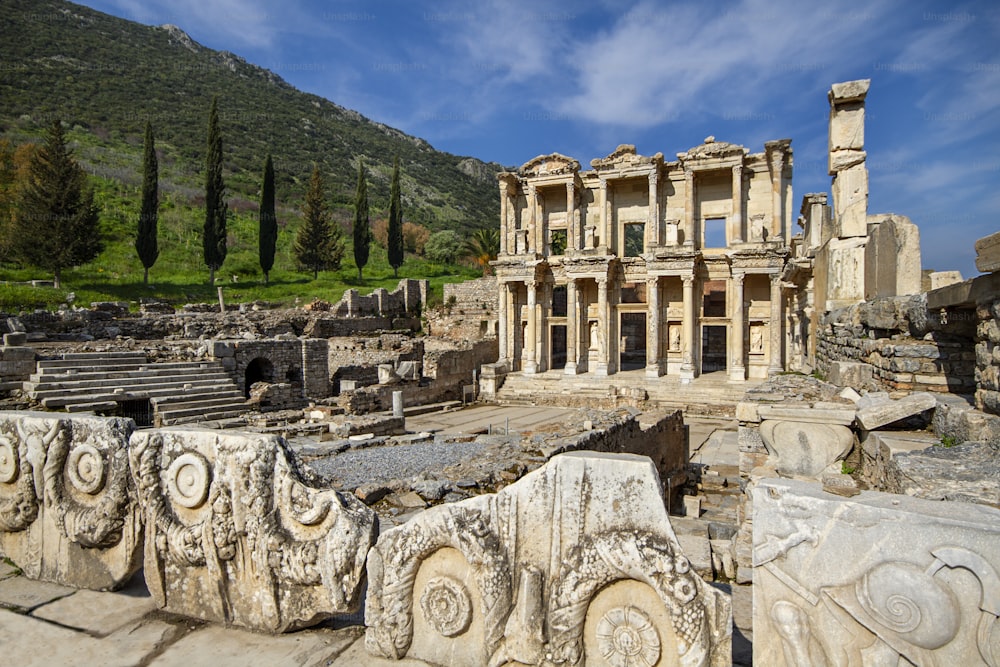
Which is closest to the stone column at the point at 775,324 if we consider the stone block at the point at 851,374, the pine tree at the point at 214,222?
the stone block at the point at 851,374

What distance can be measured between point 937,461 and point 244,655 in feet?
16.6

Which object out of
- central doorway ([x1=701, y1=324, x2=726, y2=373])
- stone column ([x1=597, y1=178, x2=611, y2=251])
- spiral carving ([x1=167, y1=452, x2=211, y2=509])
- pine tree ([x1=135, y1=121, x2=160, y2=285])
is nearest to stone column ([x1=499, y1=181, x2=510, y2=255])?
stone column ([x1=597, y1=178, x2=611, y2=251])

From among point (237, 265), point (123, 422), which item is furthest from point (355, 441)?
point (237, 265)

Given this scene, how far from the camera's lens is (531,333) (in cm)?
2608

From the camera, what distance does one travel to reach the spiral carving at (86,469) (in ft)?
11.0

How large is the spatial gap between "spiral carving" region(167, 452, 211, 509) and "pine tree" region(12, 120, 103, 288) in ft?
100

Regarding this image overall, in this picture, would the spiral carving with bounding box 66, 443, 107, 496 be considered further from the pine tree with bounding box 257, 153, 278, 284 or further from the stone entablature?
the pine tree with bounding box 257, 153, 278, 284

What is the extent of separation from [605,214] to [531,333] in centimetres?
653

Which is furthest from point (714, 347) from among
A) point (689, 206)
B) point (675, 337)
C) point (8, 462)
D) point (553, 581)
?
point (8, 462)

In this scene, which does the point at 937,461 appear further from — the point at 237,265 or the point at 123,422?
the point at 237,265

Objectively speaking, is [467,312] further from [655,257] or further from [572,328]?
[655,257]

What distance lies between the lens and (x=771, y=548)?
6.93 feet

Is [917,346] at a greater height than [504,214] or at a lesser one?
lesser

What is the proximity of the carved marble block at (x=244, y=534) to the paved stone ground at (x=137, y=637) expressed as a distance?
0.11 metres
